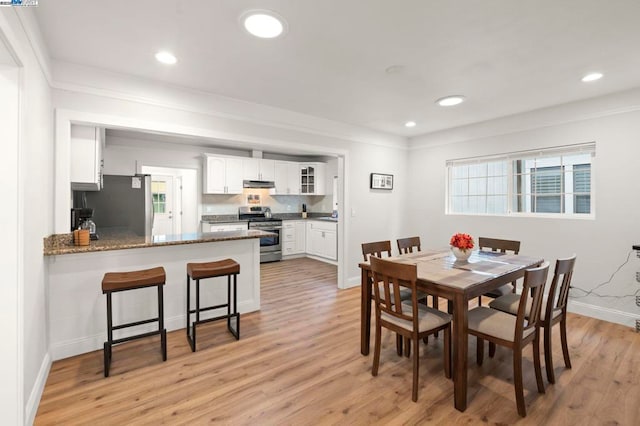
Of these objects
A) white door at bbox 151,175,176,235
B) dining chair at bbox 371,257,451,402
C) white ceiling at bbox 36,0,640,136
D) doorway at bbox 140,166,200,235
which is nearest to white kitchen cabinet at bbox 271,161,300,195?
doorway at bbox 140,166,200,235

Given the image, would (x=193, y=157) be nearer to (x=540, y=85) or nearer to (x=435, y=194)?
(x=435, y=194)

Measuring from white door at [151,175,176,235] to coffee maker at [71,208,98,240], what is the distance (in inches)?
107

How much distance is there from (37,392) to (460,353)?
2.80 meters

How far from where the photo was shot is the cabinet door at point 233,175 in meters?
6.11

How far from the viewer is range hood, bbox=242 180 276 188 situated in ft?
20.7

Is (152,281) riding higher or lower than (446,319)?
higher

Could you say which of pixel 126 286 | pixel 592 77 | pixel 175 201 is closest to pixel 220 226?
pixel 175 201

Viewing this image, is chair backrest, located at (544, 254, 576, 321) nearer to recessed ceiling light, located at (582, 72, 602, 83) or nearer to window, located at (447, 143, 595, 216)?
recessed ceiling light, located at (582, 72, 602, 83)

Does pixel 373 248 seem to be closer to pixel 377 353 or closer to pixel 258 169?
pixel 377 353

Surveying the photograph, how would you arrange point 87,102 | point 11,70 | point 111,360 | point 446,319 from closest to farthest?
point 11,70, point 446,319, point 111,360, point 87,102

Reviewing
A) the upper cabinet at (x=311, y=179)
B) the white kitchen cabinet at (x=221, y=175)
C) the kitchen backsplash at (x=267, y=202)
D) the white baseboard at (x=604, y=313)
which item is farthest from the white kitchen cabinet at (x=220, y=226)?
the white baseboard at (x=604, y=313)

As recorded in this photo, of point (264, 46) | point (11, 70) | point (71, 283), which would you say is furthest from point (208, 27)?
point (71, 283)

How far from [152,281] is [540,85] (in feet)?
13.8

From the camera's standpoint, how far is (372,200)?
16.7 ft
